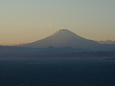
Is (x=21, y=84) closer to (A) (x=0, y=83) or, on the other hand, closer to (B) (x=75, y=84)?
(A) (x=0, y=83)

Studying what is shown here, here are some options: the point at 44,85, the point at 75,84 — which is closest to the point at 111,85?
the point at 75,84

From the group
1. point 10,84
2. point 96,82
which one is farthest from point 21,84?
point 96,82

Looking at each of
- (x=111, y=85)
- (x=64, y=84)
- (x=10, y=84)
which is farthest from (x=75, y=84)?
(x=10, y=84)

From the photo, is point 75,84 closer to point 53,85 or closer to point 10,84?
point 53,85

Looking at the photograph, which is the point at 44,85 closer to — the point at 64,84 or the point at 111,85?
the point at 64,84

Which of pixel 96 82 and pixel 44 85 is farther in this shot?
pixel 96 82

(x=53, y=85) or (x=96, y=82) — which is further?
(x=96, y=82)

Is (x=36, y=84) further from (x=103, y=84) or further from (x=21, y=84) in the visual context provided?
(x=103, y=84)
